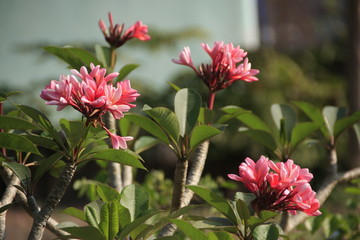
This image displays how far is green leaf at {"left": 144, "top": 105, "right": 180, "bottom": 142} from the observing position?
2.57 feet

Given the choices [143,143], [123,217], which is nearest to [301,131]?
[143,143]

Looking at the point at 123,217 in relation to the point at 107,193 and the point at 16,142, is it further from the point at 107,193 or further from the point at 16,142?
the point at 16,142

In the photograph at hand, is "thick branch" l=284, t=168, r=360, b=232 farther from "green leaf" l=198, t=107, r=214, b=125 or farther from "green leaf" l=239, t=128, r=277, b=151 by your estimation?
"green leaf" l=198, t=107, r=214, b=125

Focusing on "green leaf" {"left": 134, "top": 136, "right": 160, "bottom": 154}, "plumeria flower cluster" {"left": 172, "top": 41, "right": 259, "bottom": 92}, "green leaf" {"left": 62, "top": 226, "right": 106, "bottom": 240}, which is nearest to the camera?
"green leaf" {"left": 62, "top": 226, "right": 106, "bottom": 240}

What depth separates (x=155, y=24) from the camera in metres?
6.11

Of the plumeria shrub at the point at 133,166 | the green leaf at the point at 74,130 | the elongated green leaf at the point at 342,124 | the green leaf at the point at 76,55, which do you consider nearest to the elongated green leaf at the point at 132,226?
the plumeria shrub at the point at 133,166

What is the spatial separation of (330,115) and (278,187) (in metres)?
0.41

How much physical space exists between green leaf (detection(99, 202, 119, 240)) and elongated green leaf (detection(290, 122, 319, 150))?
0.42 m

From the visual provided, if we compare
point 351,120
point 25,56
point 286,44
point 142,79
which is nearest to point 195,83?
point 142,79

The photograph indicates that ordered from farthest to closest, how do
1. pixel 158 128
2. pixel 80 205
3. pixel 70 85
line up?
pixel 80 205, pixel 158 128, pixel 70 85

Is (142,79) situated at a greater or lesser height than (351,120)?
lesser

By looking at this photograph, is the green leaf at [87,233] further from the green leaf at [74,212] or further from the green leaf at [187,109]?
the green leaf at [187,109]

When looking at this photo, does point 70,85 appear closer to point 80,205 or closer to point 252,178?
point 252,178

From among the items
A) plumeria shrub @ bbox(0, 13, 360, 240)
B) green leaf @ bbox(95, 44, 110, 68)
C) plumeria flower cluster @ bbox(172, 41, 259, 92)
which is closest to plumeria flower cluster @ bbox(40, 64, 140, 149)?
plumeria shrub @ bbox(0, 13, 360, 240)
